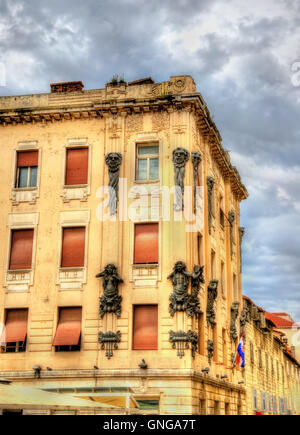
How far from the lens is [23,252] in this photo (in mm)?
31859

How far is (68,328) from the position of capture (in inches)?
1184

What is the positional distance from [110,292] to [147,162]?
A: 22.9 feet

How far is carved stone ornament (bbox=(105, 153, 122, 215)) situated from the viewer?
103ft

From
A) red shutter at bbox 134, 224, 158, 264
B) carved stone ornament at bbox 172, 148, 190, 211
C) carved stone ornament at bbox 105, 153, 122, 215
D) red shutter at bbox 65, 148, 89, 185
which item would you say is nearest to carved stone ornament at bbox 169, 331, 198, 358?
red shutter at bbox 134, 224, 158, 264

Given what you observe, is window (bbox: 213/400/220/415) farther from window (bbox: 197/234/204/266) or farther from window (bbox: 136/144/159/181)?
window (bbox: 136/144/159/181)

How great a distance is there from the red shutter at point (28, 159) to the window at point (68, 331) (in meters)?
7.99

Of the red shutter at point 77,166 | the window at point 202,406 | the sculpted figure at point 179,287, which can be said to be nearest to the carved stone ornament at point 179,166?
the sculpted figure at point 179,287

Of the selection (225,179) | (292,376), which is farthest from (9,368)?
(292,376)

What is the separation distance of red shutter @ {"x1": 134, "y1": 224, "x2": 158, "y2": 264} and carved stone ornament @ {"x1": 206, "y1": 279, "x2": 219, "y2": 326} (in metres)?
4.62

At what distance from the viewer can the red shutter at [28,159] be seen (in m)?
33.3

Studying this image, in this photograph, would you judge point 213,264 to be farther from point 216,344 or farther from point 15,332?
point 15,332

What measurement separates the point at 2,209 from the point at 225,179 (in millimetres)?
15633

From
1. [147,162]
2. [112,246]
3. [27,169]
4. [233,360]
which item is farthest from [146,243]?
[233,360]
